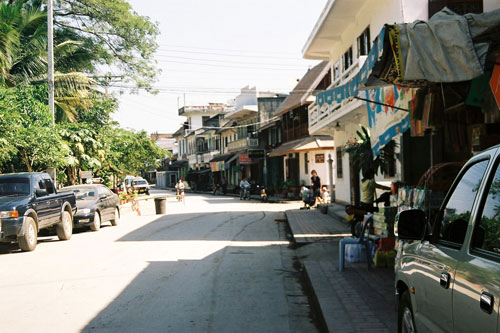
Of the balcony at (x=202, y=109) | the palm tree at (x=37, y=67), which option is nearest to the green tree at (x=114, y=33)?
the palm tree at (x=37, y=67)

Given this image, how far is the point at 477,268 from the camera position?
2639 millimetres

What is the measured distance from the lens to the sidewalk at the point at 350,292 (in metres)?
5.65

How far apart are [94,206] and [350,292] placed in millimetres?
13118

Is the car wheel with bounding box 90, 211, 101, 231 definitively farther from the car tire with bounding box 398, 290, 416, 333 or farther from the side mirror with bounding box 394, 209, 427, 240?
the side mirror with bounding box 394, 209, 427, 240

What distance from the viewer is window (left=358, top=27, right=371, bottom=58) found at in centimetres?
1855

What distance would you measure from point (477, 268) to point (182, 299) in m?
5.33

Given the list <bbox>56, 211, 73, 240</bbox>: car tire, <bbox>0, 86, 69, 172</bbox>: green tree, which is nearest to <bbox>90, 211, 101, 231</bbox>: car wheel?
<bbox>56, 211, 73, 240</bbox>: car tire

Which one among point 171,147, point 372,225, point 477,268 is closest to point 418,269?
point 477,268

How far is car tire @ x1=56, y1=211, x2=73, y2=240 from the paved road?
0.46m

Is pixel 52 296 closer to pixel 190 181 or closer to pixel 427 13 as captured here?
pixel 427 13

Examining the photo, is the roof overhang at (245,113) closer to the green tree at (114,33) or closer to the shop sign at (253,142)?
the shop sign at (253,142)

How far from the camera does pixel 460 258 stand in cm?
294

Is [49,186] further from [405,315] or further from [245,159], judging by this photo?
[245,159]

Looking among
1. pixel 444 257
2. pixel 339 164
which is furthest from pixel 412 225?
pixel 339 164
